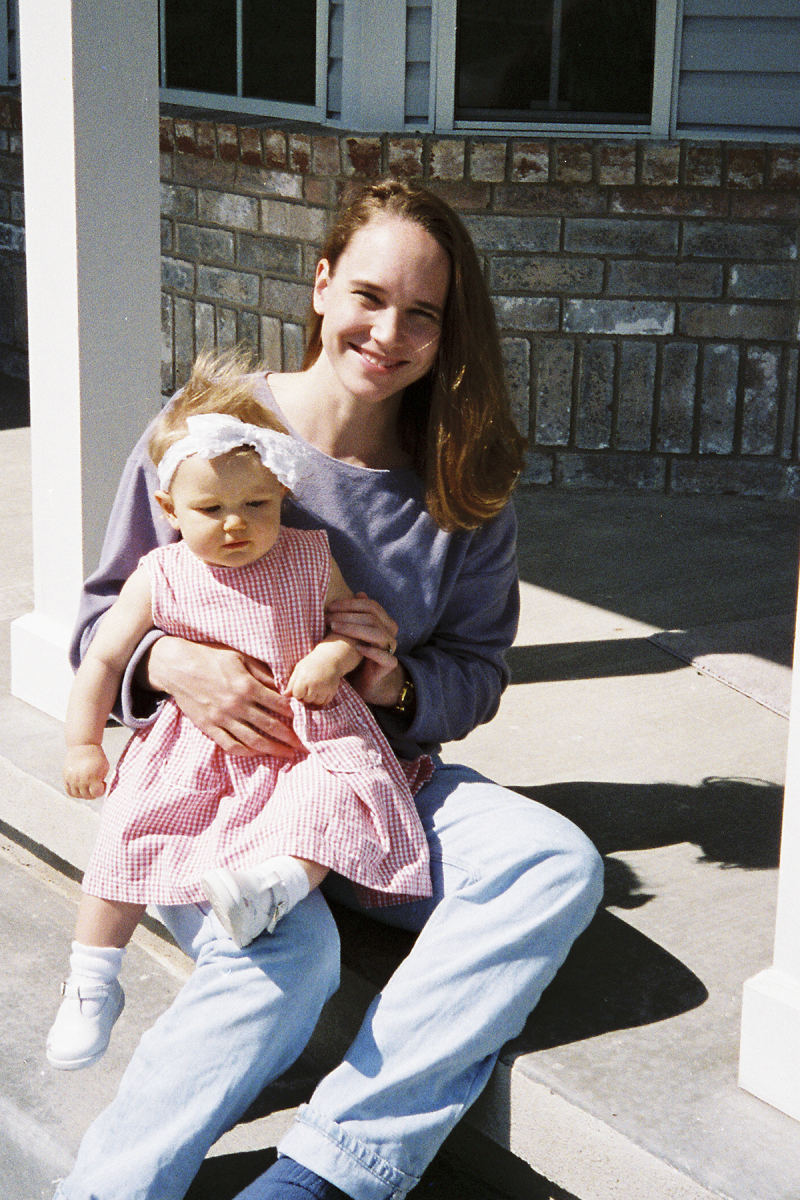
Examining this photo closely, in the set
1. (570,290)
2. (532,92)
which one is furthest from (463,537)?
(532,92)

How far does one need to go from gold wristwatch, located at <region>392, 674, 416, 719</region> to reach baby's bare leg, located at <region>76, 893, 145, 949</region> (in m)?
0.53

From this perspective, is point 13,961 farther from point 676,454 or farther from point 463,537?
point 676,454

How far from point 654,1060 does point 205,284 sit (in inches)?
181

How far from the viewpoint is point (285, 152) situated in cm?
545

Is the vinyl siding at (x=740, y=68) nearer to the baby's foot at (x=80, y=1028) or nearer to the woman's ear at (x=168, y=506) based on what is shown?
the woman's ear at (x=168, y=506)

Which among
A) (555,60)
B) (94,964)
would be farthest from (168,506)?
(555,60)

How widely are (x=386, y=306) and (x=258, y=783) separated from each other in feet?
2.63

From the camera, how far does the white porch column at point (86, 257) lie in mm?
2943

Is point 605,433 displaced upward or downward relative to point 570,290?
downward

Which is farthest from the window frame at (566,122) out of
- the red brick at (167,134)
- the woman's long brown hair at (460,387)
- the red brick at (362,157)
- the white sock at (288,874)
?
the white sock at (288,874)

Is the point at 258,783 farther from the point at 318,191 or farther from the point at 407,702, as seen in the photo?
the point at 318,191

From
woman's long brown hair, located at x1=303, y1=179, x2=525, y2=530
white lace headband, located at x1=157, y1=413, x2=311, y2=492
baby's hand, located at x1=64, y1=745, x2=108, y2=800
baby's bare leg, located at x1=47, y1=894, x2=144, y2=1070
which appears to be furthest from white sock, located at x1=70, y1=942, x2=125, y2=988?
woman's long brown hair, located at x1=303, y1=179, x2=525, y2=530

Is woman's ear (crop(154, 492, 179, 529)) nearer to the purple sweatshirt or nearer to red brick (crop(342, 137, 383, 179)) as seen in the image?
the purple sweatshirt

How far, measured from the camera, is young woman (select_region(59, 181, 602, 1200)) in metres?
1.96
